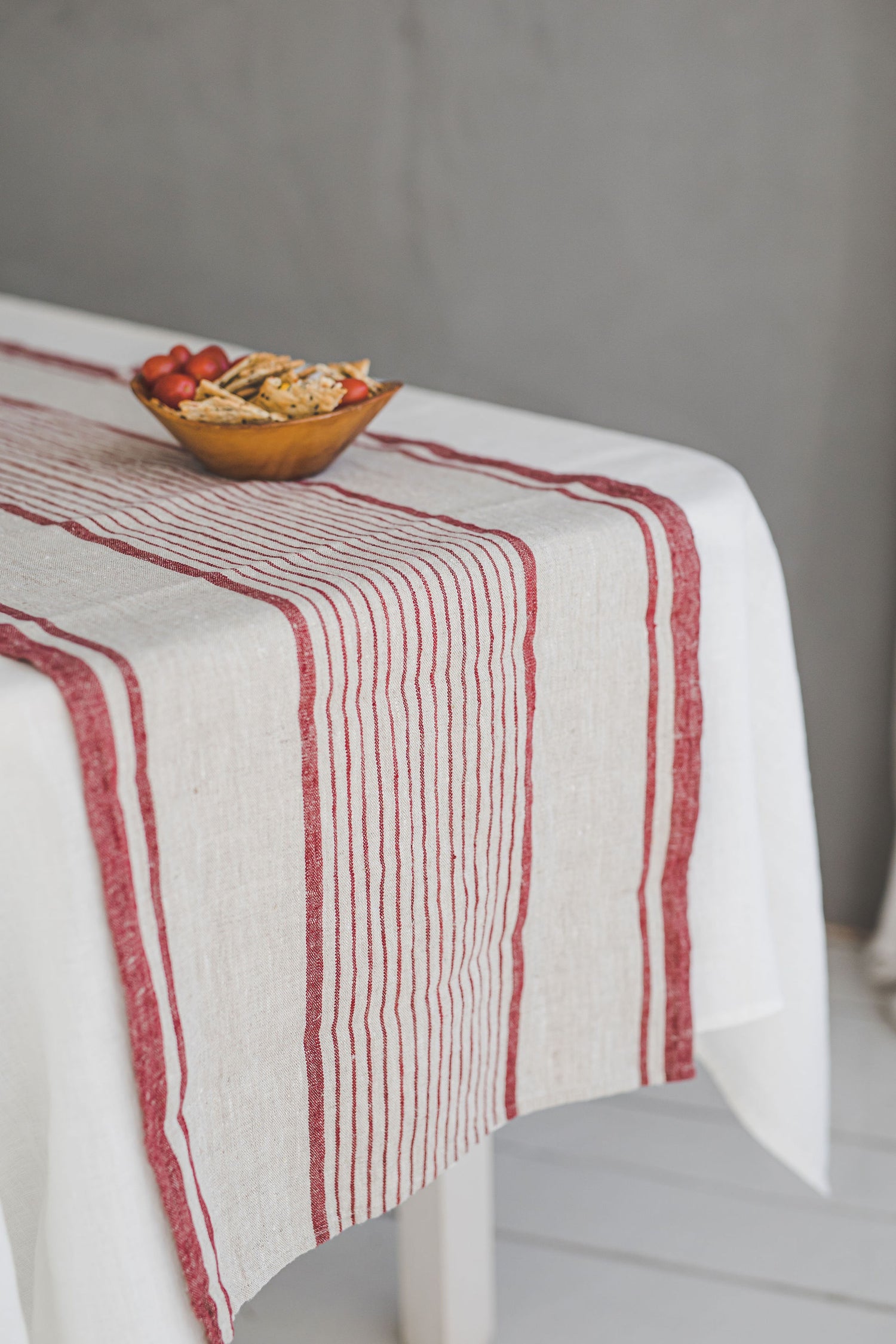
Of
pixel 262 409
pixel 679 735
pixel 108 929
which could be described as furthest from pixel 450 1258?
pixel 262 409

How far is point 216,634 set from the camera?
2.48 feet

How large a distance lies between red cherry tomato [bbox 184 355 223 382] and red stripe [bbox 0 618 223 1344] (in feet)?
1.21

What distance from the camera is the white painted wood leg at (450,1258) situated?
1160mm

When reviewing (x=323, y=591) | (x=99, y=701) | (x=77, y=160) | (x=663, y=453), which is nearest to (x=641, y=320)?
(x=663, y=453)

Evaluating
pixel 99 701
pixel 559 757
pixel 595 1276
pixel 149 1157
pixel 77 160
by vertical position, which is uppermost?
pixel 77 160

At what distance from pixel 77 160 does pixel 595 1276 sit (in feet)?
5.85

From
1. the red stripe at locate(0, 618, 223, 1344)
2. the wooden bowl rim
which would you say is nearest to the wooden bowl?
the wooden bowl rim

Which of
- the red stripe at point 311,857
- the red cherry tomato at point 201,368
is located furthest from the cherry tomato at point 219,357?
the red stripe at point 311,857

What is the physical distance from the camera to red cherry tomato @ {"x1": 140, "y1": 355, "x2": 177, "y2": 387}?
105 centimetres

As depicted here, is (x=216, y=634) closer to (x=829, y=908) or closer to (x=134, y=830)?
(x=134, y=830)

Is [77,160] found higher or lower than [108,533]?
higher

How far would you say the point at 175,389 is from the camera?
102cm

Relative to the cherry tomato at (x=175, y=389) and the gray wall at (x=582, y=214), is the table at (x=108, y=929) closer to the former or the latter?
the cherry tomato at (x=175, y=389)

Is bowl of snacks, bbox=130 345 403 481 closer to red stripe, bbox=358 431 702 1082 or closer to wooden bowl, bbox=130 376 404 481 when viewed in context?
wooden bowl, bbox=130 376 404 481
